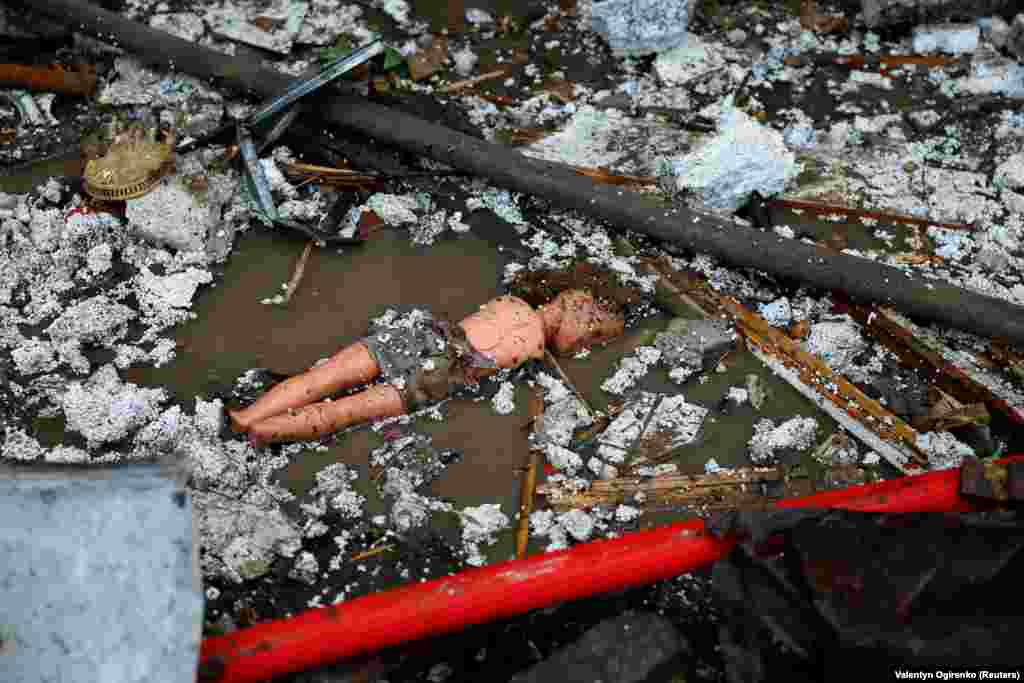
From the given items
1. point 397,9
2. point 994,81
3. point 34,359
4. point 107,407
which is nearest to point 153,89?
point 397,9

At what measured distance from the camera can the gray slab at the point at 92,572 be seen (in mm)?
2791

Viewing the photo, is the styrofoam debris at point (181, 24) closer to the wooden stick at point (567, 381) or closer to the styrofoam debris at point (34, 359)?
the styrofoam debris at point (34, 359)

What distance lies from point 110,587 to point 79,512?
262 millimetres

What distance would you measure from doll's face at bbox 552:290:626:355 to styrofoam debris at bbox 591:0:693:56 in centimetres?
226

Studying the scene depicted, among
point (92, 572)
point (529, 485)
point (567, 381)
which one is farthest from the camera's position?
point (567, 381)

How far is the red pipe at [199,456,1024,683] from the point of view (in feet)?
9.43

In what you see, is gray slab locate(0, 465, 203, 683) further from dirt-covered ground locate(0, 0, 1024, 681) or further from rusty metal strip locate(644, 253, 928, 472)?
rusty metal strip locate(644, 253, 928, 472)

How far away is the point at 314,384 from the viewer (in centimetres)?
389

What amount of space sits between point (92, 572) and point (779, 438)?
110 inches

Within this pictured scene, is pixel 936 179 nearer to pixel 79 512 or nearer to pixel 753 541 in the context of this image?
pixel 753 541

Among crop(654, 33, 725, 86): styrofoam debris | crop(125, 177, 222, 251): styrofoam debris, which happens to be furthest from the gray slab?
crop(654, 33, 725, 86): styrofoam debris

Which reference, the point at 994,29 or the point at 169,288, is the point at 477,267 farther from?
the point at 994,29

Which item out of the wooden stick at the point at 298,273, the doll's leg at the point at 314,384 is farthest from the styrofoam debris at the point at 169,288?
the doll's leg at the point at 314,384

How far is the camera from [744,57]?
582 cm
